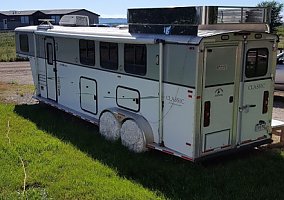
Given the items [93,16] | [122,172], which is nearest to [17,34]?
[122,172]

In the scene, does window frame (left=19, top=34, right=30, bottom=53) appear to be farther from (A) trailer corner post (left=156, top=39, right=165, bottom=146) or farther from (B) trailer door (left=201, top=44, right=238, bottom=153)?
(B) trailer door (left=201, top=44, right=238, bottom=153)

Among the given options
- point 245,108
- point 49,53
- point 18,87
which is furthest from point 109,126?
point 18,87

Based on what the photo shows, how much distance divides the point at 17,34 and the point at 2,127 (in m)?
3.90

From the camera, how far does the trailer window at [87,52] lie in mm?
8688

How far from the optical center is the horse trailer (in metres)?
6.34

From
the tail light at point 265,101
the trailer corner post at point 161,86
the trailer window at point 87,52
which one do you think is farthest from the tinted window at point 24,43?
the tail light at point 265,101

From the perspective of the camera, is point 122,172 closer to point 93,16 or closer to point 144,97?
point 144,97

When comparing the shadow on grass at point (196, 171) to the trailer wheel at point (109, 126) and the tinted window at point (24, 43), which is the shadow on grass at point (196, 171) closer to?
the trailer wheel at point (109, 126)

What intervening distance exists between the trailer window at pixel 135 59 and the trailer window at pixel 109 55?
347 millimetres

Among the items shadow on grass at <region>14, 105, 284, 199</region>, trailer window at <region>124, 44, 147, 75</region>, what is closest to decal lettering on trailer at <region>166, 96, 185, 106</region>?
trailer window at <region>124, 44, 147, 75</region>

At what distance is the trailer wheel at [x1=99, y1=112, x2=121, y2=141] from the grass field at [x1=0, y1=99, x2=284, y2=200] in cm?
16

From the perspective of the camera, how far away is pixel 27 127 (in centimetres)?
918

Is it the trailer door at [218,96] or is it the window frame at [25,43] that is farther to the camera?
the window frame at [25,43]

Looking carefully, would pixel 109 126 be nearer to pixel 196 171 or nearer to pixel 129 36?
pixel 129 36
